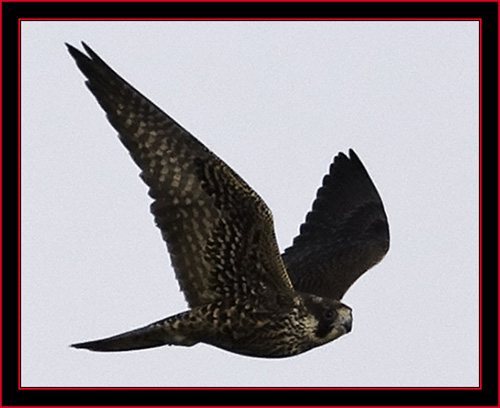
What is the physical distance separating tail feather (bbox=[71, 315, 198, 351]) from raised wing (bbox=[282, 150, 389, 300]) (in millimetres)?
1808

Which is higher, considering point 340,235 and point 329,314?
point 340,235

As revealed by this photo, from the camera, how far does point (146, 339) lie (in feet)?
31.5

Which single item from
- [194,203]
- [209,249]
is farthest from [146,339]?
[194,203]

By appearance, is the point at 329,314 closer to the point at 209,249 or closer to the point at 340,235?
the point at 209,249

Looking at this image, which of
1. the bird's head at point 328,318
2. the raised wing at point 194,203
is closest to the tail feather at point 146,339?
the raised wing at point 194,203

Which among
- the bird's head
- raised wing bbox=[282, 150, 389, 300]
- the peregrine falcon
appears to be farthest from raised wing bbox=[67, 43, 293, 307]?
raised wing bbox=[282, 150, 389, 300]

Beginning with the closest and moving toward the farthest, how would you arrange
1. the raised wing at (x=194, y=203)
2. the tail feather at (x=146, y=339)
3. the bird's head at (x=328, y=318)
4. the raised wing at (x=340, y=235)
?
the raised wing at (x=194, y=203), the tail feather at (x=146, y=339), the bird's head at (x=328, y=318), the raised wing at (x=340, y=235)

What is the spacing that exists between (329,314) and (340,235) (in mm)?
Result: 2498

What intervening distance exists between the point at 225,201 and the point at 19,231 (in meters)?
1.90

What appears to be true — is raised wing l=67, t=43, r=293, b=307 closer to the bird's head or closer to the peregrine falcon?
the peregrine falcon

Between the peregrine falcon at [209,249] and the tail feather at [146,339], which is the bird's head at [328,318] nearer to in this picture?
the peregrine falcon at [209,249]

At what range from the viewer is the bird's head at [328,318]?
9812 mm

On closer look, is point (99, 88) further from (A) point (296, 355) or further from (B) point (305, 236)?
(B) point (305, 236)

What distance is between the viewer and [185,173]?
9344 millimetres
